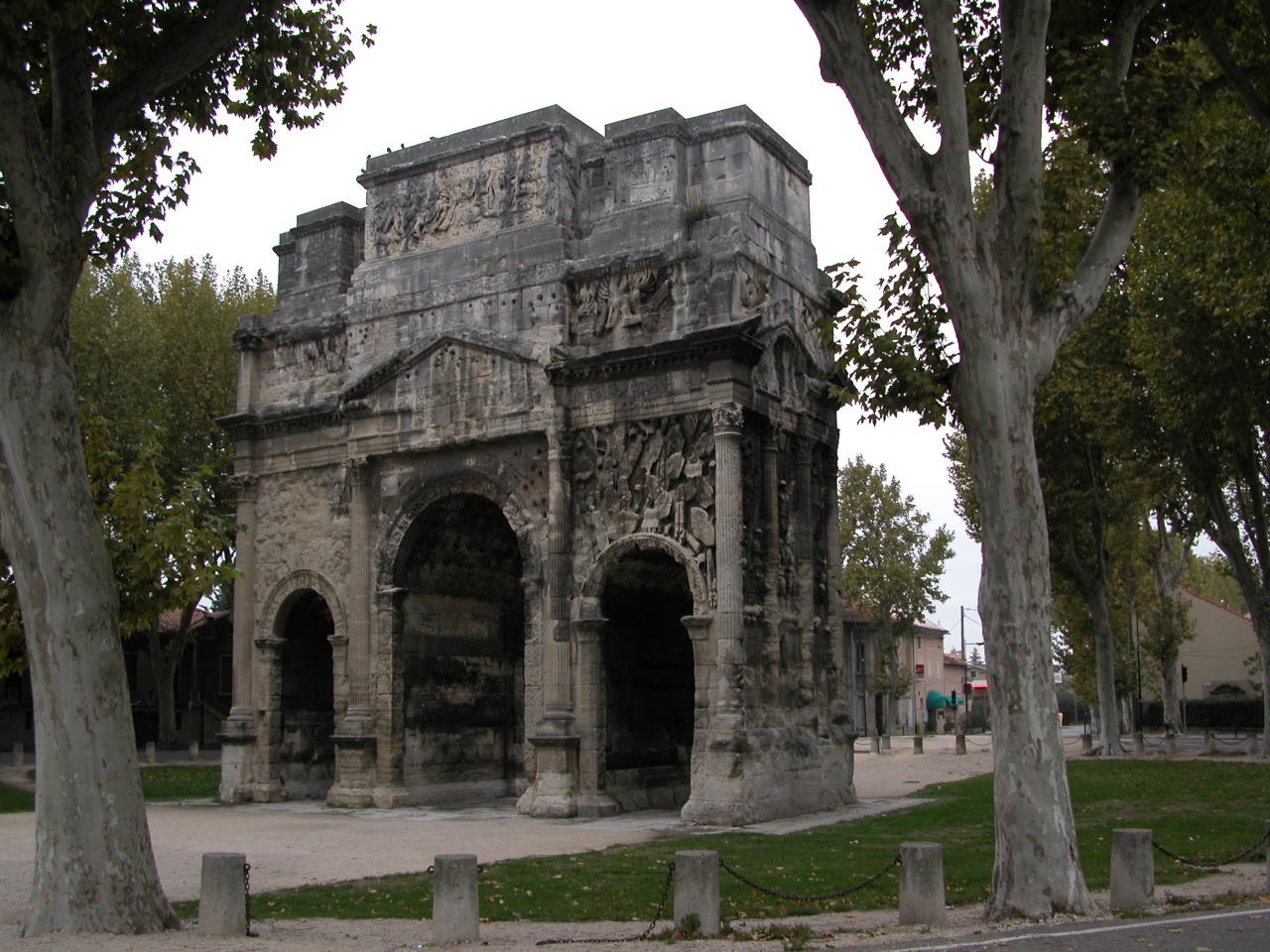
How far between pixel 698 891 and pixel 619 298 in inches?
504

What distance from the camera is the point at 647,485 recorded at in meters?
20.3

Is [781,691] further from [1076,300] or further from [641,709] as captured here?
[1076,300]

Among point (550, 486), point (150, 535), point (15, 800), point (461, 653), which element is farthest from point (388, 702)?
point (150, 535)

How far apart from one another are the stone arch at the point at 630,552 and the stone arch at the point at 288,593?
5569 millimetres

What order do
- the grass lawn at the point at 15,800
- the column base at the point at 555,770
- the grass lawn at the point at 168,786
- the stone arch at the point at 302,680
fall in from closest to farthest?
the column base at the point at 555,770, the grass lawn at the point at 15,800, the stone arch at the point at 302,680, the grass lawn at the point at 168,786

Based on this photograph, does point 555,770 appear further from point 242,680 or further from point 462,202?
point 462,202

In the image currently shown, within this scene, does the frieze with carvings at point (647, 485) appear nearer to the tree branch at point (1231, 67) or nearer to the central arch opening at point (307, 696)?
the central arch opening at point (307, 696)

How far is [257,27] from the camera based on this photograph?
12.3 metres

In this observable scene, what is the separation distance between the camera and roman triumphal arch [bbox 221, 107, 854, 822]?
19.9 meters

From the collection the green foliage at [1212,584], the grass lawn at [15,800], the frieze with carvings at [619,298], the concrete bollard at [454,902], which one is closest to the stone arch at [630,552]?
the frieze with carvings at [619,298]

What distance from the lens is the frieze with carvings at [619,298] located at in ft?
67.9

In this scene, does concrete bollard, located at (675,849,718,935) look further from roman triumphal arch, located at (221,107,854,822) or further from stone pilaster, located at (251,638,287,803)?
stone pilaster, located at (251,638,287,803)

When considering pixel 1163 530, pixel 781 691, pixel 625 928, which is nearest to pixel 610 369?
pixel 781 691

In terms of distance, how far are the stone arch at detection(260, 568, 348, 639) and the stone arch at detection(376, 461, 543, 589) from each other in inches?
55.5
